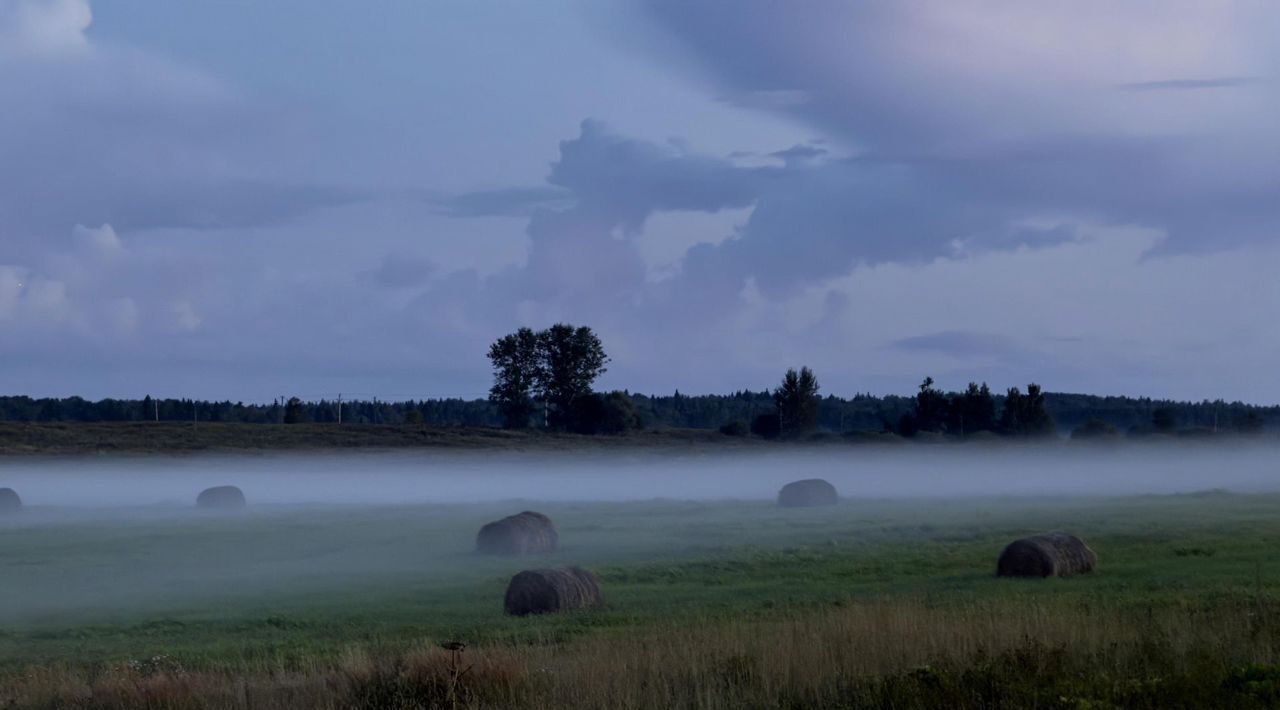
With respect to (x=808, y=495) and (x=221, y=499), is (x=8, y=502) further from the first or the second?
(x=808, y=495)

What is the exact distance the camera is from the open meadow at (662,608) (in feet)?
54.6

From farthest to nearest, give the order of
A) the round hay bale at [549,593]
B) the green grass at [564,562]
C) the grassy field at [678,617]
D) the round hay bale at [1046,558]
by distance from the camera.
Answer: the round hay bale at [1046,558] < the round hay bale at [549,593] < the green grass at [564,562] < the grassy field at [678,617]

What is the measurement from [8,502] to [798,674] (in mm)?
72541

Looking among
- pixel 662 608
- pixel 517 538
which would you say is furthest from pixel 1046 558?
pixel 517 538

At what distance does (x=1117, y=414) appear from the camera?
642ft

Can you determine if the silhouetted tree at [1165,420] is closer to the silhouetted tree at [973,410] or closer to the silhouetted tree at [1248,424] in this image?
the silhouetted tree at [1248,424]

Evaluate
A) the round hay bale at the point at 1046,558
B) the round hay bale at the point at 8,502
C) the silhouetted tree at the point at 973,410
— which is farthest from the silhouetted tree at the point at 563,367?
the round hay bale at the point at 1046,558

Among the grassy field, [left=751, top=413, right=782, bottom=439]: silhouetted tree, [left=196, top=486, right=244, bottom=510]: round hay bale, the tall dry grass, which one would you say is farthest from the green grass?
[left=751, top=413, right=782, bottom=439]: silhouetted tree

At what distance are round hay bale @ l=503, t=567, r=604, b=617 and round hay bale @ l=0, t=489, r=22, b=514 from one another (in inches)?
2254

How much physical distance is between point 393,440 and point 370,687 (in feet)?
333

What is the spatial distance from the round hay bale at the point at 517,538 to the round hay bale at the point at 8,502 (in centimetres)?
4101

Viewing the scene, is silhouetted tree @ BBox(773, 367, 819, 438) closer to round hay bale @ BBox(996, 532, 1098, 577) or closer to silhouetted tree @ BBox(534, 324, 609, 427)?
silhouetted tree @ BBox(534, 324, 609, 427)

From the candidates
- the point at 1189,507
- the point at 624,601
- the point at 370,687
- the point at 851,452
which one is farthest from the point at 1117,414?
the point at 370,687

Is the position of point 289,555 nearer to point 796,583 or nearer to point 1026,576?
point 796,583
